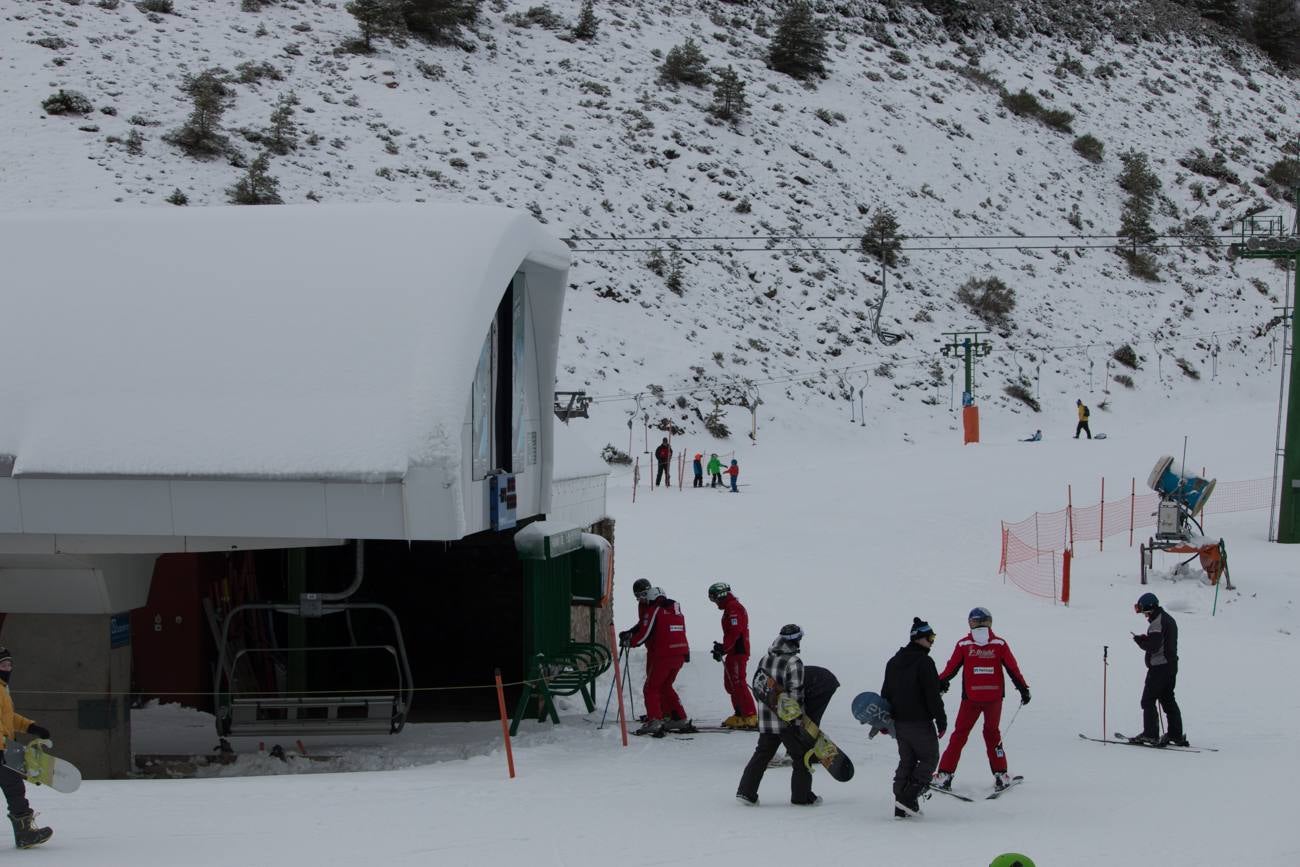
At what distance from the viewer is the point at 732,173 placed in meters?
54.8

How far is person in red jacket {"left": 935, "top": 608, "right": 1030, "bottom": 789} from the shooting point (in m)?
10.5

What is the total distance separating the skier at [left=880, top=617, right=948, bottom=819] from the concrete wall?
6.76 m

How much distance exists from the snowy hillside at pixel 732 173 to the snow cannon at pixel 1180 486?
49.1 feet

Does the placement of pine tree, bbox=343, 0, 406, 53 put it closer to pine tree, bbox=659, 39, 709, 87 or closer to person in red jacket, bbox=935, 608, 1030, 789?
pine tree, bbox=659, 39, 709, 87

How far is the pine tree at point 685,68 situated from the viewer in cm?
5912

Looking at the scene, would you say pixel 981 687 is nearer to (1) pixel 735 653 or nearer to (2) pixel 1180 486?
(1) pixel 735 653

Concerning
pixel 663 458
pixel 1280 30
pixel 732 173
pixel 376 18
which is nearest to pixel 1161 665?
pixel 663 458

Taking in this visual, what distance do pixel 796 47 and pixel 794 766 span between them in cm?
5760

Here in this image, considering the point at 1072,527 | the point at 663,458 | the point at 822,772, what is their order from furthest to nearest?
the point at 663,458
the point at 1072,527
the point at 822,772

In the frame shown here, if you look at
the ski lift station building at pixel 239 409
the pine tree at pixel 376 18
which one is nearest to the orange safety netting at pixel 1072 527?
the ski lift station building at pixel 239 409

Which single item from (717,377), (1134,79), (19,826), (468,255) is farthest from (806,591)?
(1134,79)

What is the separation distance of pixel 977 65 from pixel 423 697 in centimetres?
6255

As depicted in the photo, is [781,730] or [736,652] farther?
[736,652]

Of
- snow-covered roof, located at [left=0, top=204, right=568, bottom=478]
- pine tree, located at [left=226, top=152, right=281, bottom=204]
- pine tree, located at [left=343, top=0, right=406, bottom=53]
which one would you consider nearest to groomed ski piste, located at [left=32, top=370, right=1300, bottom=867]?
snow-covered roof, located at [left=0, top=204, right=568, bottom=478]
